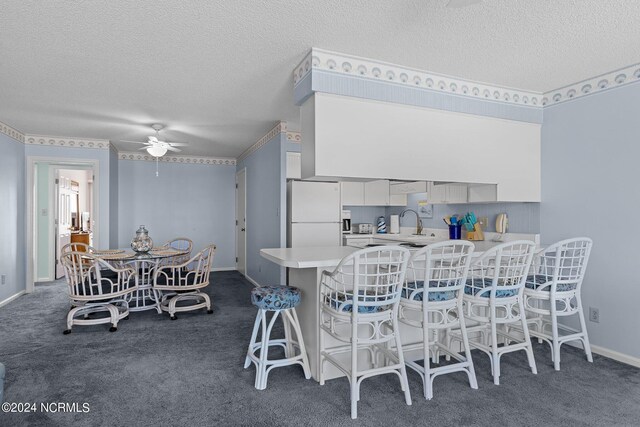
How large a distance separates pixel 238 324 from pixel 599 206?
358 cm

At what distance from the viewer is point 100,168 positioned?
5719 millimetres

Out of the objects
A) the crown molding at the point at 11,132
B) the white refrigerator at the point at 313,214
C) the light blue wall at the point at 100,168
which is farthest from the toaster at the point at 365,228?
the crown molding at the point at 11,132

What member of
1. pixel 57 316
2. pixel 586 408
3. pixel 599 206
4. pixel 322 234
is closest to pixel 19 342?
pixel 57 316

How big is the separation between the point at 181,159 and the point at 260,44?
199 inches

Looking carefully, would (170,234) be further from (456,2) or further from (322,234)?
(456,2)

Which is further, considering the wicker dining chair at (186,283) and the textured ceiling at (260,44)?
the wicker dining chair at (186,283)

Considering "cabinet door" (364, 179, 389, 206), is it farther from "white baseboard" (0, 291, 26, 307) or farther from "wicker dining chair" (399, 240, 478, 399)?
"white baseboard" (0, 291, 26, 307)

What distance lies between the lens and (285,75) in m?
3.18

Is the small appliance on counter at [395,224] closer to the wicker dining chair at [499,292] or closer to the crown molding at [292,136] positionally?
the crown molding at [292,136]

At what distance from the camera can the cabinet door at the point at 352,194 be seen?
5.54 metres

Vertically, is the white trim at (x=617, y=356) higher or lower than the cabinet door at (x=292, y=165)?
lower

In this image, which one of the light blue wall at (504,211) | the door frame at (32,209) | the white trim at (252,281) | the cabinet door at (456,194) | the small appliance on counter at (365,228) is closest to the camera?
the light blue wall at (504,211)

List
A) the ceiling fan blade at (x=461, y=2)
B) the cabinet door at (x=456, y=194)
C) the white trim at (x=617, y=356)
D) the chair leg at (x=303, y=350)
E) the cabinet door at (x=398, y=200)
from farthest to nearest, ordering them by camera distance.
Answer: the cabinet door at (x=398, y=200), the cabinet door at (x=456, y=194), the white trim at (x=617, y=356), the chair leg at (x=303, y=350), the ceiling fan blade at (x=461, y=2)

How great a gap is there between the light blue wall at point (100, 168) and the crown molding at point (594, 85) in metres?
5.95
